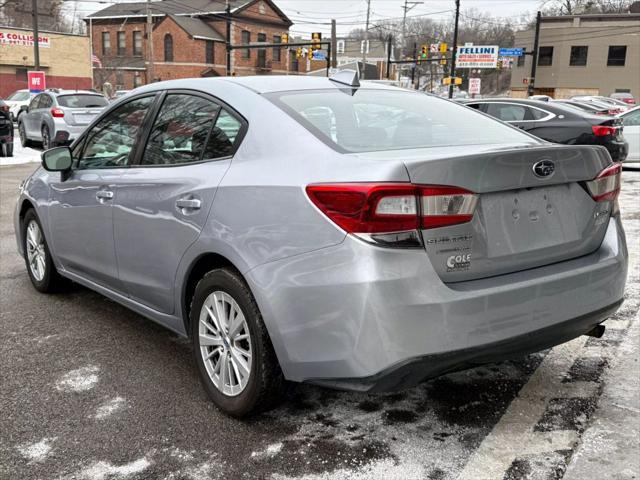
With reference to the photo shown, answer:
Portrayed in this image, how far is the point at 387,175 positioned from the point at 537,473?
4.43 ft

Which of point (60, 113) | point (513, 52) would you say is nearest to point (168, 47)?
point (513, 52)

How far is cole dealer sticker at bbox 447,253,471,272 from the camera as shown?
256 cm

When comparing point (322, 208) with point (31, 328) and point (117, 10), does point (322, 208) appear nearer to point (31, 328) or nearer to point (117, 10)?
point (31, 328)

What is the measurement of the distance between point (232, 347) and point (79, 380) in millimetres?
1063

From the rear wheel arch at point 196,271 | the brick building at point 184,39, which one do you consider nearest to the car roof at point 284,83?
the rear wheel arch at point 196,271

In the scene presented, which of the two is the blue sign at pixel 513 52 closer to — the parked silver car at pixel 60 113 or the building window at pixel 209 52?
the building window at pixel 209 52

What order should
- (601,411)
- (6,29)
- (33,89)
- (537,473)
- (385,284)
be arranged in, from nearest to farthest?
(385,284)
(537,473)
(601,411)
(33,89)
(6,29)

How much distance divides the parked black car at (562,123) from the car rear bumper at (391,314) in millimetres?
9509

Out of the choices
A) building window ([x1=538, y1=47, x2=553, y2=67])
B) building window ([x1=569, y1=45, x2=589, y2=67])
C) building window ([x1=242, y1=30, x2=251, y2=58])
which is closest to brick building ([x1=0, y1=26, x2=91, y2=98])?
building window ([x1=242, y1=30, x2=251, y2=58])

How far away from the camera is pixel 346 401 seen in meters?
3.34

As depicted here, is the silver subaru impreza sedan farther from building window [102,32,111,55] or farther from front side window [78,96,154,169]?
building window [102,32,111,55]

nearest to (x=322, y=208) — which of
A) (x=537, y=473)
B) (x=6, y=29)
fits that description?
(x=537, y=473)

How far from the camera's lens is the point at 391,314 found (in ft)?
8.05

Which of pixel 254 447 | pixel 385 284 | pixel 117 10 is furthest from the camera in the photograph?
pixel 117 10
